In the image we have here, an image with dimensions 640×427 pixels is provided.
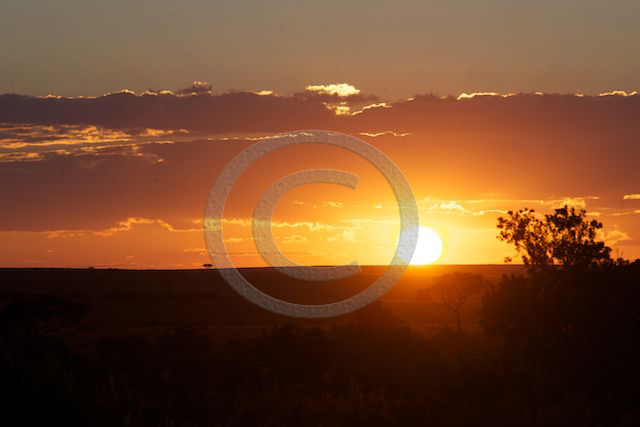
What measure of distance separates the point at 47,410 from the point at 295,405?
7.02 metres

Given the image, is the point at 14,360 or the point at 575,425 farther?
the point at 14,360

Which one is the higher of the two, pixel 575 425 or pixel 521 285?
pixel 521 285

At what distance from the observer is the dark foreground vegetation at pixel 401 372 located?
65.4ft

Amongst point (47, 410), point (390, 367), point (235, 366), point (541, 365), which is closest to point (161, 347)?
point (235, 366)

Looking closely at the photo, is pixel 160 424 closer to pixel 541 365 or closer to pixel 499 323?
pixel 541 365

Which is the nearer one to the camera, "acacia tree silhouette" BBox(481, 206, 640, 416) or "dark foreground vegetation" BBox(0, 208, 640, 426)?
"dark foreground vegetation" BBox(0, 208, 640, 426)

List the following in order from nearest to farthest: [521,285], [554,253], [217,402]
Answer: [217,402]
[521,285]
[554,253]

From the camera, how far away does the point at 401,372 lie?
29125 millimetres

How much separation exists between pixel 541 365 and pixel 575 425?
10.9 metres

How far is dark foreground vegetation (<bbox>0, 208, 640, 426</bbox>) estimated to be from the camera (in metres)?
19.9

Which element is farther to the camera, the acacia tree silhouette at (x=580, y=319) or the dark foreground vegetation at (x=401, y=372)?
the acacia tree silhouette at (x=580, y=319)

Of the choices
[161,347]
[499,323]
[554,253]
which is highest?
[554,253]

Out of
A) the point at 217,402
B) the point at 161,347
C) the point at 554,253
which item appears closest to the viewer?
the point at 217,402

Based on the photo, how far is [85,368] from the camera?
28.4 m
